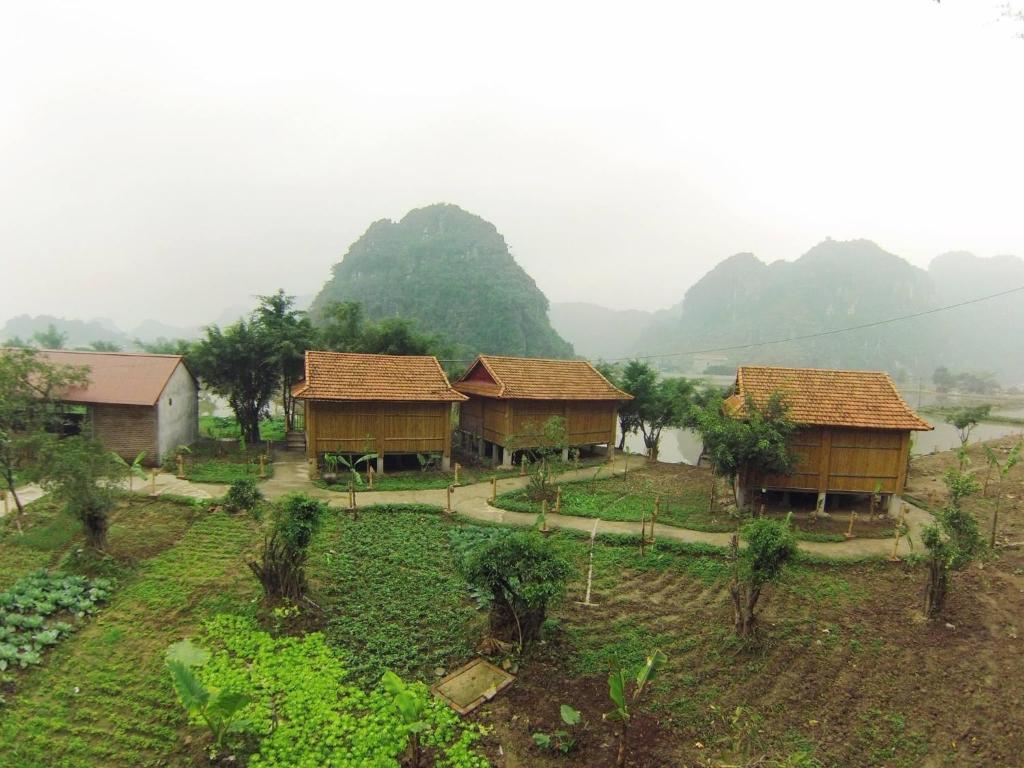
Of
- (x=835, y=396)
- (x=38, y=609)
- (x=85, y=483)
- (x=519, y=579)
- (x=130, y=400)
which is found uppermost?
(x=835, y=396)

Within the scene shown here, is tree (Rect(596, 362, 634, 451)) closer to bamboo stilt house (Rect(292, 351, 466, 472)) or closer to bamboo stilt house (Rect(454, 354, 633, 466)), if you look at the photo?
bamboo stilt house (Rect(454, 354, 633, 466))

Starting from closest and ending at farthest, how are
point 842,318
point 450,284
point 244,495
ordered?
1. point 244,495
2. point 450,284
3. point 842,318

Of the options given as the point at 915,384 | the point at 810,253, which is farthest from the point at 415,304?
the point at 810,253

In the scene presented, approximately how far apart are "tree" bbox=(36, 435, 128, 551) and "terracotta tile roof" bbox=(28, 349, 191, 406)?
298 inches

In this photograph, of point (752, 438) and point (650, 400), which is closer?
point (752, 438)

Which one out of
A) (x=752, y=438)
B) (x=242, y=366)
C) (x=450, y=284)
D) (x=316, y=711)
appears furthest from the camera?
(x=450, y=284)

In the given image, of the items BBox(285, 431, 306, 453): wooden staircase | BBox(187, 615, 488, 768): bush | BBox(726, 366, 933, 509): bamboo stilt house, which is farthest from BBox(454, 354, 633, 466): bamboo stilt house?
BBox(187, 615, 488, 768): bush

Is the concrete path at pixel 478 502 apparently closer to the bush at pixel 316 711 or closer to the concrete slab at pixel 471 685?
the concrete slab at pixel 471 685

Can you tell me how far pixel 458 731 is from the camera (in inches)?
234

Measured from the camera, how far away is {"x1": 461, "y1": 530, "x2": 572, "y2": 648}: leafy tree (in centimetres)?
719

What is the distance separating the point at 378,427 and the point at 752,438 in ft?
36.1

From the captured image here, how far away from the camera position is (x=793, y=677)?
714 centimetres

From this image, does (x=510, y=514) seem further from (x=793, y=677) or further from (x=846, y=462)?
(x=846, y=462)

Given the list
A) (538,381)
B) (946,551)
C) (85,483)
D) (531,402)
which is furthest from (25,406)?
(946,551)
